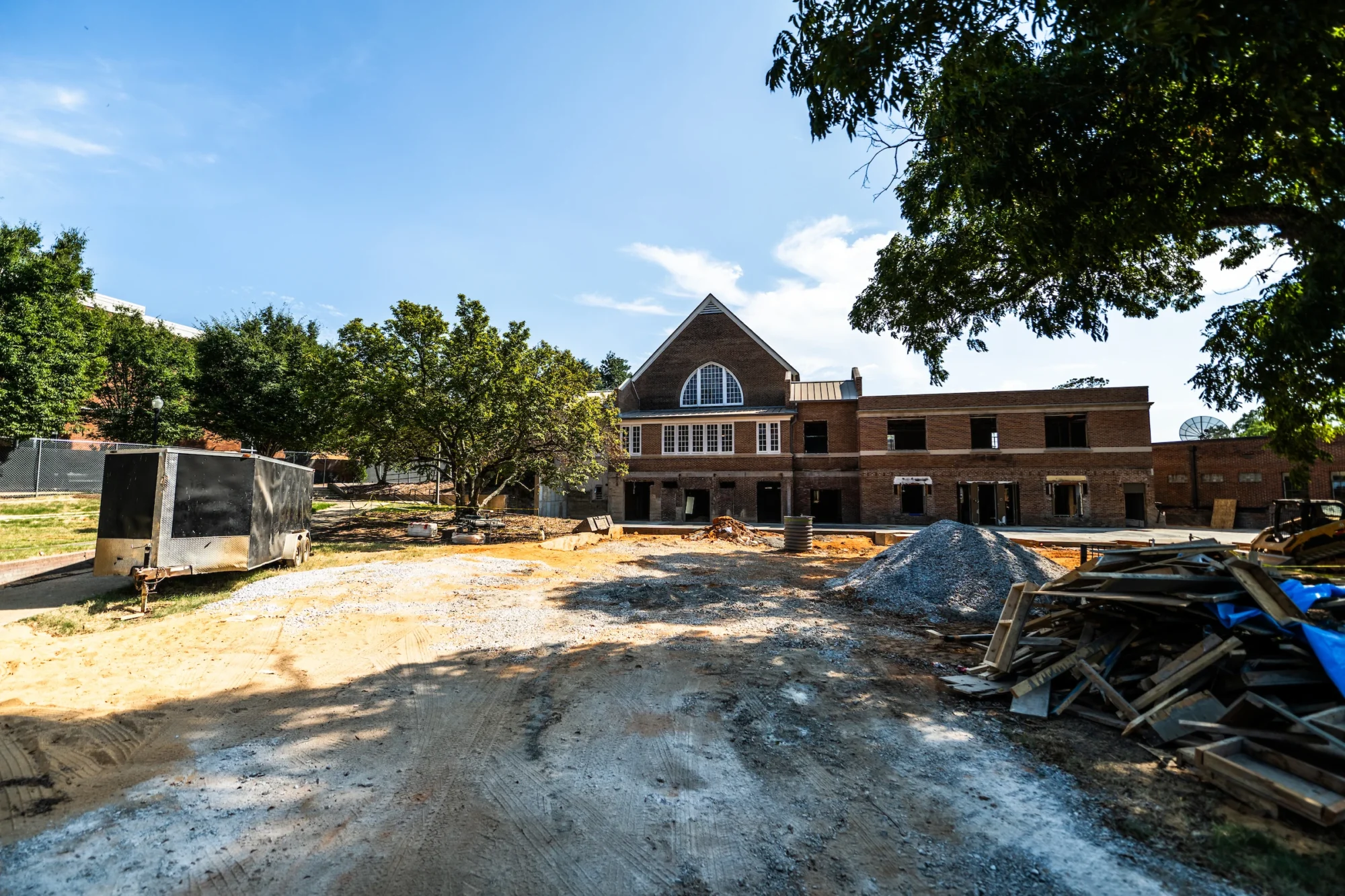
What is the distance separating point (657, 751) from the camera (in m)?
5.16

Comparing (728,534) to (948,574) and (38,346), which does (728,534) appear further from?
(38,346)

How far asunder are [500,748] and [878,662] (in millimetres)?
5236

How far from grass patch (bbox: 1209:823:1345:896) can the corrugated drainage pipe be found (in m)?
17.5

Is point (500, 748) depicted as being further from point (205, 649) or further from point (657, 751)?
point (205, 649)

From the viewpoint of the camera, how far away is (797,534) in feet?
70.2

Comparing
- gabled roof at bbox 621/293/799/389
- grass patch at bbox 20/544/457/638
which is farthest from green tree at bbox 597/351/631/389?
grass patch at bbox 20/544/457/638

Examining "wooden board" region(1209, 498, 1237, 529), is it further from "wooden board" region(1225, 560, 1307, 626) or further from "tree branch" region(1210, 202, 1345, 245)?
"wooden board" region(1225, 560, 1307, 626)

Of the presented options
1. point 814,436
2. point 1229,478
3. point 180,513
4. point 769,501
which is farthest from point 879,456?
point 180,513

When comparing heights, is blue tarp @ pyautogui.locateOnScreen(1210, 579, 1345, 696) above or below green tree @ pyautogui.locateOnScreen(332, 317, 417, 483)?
below

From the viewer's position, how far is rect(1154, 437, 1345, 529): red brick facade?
32994 millimetres

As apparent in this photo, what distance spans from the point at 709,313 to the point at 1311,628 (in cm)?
3641

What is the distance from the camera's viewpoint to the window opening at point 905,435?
113 feet

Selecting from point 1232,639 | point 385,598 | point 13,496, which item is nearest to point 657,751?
point 1232,639

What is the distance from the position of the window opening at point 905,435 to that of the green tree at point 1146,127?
21865 mm
